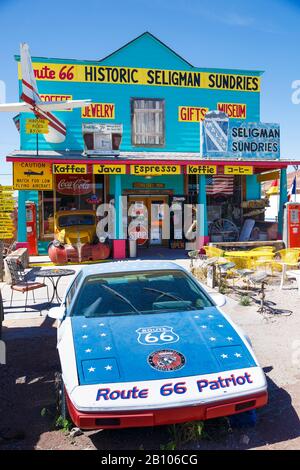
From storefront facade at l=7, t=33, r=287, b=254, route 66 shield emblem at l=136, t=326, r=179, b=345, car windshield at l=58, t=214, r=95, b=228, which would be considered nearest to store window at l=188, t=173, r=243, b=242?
storefront facade at l=7, t=33, r=287, b=254

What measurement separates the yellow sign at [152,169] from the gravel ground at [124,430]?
8023mm

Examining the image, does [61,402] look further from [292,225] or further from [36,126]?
[292,225]

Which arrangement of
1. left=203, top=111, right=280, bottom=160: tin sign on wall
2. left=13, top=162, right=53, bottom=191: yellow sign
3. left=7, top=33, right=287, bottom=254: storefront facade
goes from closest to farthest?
left=13, top=162, right=53, bottom=191: yellow sign → left=203, top=111, right=280, bottom=160: tin sign on wall → left=7, top=33, right=287, bottom=254: storefront facade

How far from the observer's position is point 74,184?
17219 mm

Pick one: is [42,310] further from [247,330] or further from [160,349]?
[160,349]

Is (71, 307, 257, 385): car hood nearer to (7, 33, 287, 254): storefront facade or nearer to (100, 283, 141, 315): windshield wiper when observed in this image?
(100, 283, 141, 315): windshield wiper

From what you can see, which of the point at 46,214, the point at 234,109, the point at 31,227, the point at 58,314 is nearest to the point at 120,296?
the point at 58,314

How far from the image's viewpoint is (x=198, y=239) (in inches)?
605

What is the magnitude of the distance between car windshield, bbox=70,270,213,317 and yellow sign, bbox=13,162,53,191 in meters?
9.50

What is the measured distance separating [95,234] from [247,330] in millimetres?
9935

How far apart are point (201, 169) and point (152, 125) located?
413 centimetres

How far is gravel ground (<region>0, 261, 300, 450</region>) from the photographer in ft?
12.0

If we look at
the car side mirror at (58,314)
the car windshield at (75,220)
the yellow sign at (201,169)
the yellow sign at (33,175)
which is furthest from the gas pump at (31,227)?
the car side mirror at (58,314)

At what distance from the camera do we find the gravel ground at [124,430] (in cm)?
365
